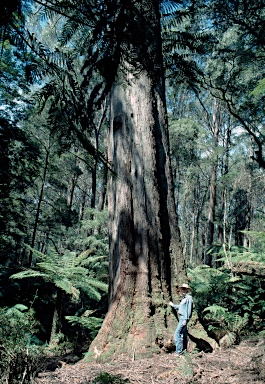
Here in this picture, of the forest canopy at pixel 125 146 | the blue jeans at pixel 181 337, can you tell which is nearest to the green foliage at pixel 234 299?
the forest canopy at pixel 125 146

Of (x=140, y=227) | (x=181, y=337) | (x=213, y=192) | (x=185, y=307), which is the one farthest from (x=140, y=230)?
(x=213, y=192)

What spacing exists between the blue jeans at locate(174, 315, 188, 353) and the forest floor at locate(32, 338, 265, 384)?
13cm

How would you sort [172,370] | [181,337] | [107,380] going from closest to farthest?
[107,380] → [172,370] → [181,337]

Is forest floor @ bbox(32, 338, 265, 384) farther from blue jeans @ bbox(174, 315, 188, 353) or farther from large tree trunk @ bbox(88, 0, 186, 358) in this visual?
large tree trunk @ bbox(88, 0, 186, 358)

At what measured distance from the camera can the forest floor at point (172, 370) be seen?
2395 millimetres

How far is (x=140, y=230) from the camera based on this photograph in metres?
3.77

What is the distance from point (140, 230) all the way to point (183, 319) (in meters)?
1.16

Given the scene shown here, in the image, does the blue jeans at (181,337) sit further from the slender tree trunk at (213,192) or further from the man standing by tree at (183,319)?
the slender tree trunk at (213,192)

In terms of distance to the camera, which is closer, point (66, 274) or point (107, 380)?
point (107, 380)

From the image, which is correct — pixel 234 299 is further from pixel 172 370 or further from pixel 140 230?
pixel 172 370

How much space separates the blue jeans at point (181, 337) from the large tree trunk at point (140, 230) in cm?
7

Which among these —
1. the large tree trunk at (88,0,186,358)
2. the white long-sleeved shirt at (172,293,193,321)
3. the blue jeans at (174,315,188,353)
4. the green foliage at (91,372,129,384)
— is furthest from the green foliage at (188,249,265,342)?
the green foliage at (91,372,129,384)

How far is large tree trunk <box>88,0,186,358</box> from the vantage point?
3.40 meters

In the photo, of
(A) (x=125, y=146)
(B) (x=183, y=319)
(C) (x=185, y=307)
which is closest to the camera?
(B) (x=183, y=319)
